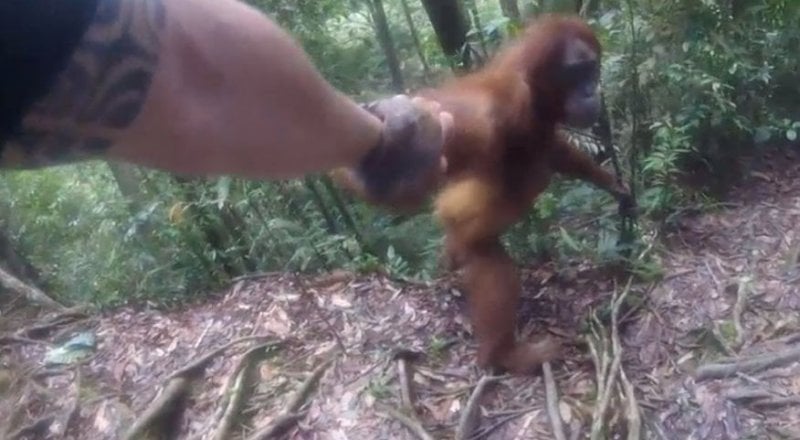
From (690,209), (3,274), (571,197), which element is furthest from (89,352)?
(690,209)

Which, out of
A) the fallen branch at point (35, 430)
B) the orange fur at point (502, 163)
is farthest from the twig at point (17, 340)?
the orange fur at point (502, 163)

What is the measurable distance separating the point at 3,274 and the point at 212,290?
144 cm

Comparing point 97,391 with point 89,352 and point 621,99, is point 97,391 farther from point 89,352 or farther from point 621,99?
point 621,99

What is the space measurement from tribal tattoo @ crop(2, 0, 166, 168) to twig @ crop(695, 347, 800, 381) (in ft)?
8.36

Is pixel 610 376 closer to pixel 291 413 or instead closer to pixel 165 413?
pixel 291 413

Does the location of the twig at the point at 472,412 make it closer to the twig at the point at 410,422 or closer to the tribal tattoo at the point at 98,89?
the twig at the point at 410,422

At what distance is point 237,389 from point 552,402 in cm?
109

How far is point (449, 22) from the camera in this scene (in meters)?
4.77

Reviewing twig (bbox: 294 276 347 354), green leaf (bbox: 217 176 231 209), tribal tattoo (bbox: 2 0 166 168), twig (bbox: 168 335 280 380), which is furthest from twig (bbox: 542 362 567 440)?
tribal tattoo (bbox: 2 0 166 168)

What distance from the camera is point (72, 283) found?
5.44 metres

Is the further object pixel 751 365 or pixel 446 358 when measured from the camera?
pixel 446 358

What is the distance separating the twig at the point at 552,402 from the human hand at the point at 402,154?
174 centimetres

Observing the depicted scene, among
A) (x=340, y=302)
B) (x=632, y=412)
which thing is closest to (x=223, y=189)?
(x=340, y=302)

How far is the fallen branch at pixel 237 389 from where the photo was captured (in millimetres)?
3104
